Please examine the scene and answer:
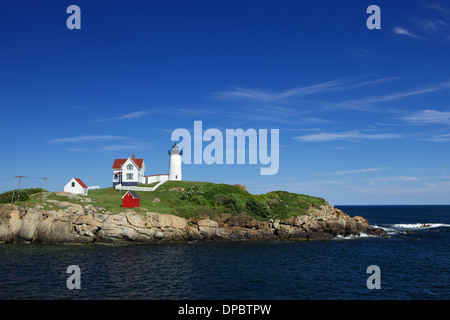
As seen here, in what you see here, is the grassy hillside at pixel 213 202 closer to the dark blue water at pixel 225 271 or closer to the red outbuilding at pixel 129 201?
the red outbuilding at pixel 129 201

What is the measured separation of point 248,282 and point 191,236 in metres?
28.6

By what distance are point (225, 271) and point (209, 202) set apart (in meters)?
35.2

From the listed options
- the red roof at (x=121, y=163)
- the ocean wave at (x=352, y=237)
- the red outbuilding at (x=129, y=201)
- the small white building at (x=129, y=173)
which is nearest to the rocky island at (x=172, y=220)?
the ocean wave at (x=352, y=237)

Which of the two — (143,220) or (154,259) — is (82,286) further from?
(143,220)

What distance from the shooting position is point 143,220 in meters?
56.3

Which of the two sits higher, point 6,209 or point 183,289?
point 6,209

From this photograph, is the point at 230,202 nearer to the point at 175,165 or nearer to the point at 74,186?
the point at 175,165

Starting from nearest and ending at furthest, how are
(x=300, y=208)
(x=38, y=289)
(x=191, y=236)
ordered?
(x=38, y=289) → (x=191, y=236) → (x=300, y=208)

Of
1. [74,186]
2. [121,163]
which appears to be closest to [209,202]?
[74,186]

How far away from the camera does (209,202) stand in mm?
70375

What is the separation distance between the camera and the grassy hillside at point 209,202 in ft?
207

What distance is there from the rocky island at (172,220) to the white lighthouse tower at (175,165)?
16731 mm
